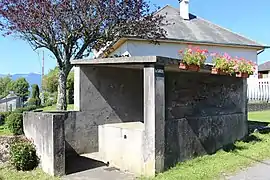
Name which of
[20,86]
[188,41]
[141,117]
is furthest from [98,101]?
[20,86]

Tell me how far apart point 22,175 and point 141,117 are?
15.4ft

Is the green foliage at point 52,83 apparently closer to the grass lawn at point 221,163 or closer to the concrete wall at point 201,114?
the concrete wall at point 201,114

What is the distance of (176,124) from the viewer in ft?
26.5

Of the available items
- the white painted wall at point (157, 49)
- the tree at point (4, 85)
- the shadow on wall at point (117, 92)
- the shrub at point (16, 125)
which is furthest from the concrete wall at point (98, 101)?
the tree at point (4, 85)

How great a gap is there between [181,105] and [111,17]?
4.97 m

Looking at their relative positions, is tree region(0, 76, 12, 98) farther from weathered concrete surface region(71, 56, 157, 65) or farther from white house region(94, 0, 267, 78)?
weathered concrete surface region(71, 56, 157, 65)

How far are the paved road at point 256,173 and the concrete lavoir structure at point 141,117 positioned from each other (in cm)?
152

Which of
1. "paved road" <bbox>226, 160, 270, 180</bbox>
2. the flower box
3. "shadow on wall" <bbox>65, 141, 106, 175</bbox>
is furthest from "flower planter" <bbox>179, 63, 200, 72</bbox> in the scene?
"shadow on wall" <bbox>65, 141, 106, 175</bbox>

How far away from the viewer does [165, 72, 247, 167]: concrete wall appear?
26.9ft

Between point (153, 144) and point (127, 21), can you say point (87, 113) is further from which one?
point (127, 21)

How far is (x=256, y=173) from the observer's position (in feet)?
24.3

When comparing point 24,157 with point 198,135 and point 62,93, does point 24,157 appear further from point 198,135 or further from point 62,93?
point 198,135

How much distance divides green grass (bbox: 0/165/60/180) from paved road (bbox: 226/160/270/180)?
14.0 feet

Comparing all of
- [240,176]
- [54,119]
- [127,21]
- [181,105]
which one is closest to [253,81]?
[127,21]
